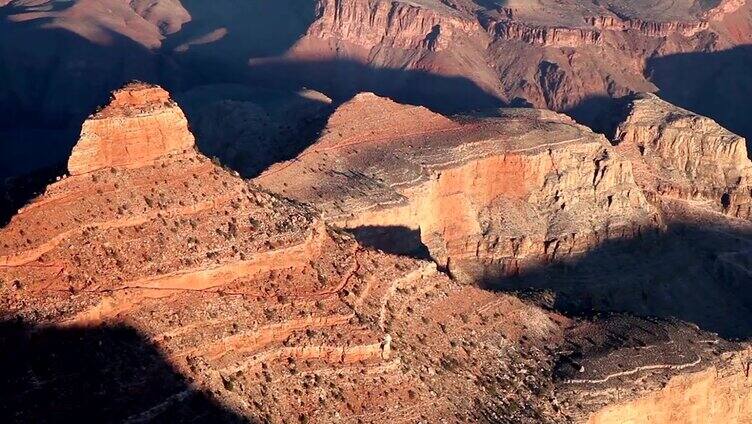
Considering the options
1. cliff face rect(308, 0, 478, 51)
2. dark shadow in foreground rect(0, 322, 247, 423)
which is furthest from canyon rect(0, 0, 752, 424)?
cliff face rect(308, 0, 478, 51)

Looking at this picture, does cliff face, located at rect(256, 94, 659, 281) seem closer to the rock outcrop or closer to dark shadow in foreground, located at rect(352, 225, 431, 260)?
dark shadow in foreground, located at rect(352, 225, 431, 260)

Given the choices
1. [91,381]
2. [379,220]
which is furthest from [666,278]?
[91,381]

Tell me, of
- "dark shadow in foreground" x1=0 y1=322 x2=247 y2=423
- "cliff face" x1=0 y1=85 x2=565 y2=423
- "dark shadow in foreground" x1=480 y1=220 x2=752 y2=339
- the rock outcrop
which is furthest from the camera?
"dark shadow in foreground" x1=480 y1=220 x2=752 y2=339

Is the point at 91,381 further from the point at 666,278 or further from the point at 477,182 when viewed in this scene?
the point at 666,278

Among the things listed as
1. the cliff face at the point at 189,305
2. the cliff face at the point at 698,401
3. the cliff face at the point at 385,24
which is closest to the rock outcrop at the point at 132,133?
the cliff face at the point at 189,305

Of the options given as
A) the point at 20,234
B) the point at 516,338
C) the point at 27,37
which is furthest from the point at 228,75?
the point at 20,234

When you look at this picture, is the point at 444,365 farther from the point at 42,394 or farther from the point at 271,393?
the point at 42,394
